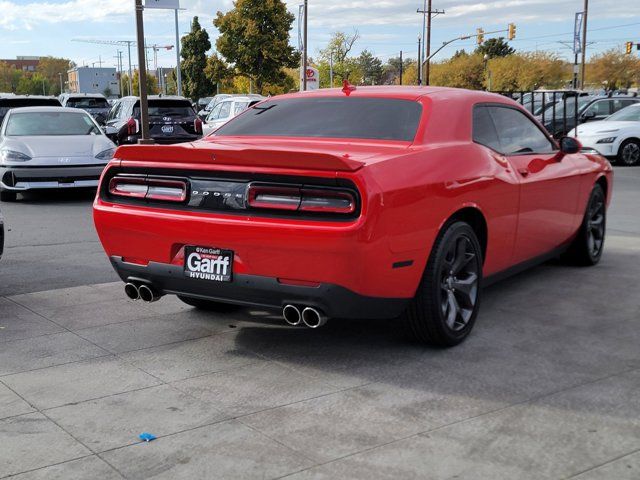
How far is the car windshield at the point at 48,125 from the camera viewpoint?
1315 centimetres

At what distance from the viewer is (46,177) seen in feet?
39.9

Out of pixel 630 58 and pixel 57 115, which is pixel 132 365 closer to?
pixel 57 115

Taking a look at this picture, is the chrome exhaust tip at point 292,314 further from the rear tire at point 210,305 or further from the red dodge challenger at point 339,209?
the rear tire at point 210,305

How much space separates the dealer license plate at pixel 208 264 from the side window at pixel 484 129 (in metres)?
1.85

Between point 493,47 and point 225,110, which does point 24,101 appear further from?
point 493,47

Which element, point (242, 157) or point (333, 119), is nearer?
point (242, 157)

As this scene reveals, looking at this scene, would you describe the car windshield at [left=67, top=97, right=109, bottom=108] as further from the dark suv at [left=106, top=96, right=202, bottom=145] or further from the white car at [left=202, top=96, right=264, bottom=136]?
the dark suv at [left=106, top=96, right=202, bottom=145]

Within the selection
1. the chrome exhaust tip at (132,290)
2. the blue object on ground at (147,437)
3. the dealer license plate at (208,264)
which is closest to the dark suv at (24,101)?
the chrome exhaust tip at (132,290)

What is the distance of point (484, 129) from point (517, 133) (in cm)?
57

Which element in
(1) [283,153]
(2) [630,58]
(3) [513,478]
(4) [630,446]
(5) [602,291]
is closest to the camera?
(3) [513,478]

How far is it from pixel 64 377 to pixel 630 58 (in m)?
90.1

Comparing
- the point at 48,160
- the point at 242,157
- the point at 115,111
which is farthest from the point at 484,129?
the point at 115,111

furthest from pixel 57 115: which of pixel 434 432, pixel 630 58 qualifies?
pixel 630 58

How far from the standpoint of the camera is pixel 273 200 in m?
4.12
